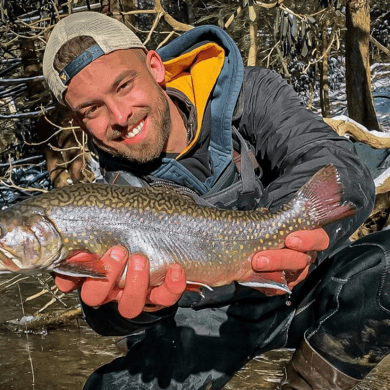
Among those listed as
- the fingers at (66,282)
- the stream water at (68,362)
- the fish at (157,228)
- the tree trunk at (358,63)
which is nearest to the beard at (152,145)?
the fish at (157,228)

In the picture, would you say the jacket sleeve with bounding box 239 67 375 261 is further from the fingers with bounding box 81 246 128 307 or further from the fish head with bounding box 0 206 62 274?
the fish head with bounding box 0 206 62 274

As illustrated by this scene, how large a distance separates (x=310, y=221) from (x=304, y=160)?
0.42 m

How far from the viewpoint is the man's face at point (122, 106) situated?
2.79 meters

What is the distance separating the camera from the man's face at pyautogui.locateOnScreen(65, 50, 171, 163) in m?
2.79

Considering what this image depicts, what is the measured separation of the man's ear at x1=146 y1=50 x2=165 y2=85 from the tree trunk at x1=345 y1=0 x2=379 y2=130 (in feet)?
16.6

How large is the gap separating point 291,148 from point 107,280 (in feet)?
3.49

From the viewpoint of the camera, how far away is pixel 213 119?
2934mm

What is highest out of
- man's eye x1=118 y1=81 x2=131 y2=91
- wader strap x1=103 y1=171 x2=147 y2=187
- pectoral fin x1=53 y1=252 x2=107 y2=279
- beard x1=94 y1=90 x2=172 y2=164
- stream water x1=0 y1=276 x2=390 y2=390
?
man's eye x1=118 y1=81 x2=131 y2=91

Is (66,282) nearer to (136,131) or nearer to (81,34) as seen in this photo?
(136,131)

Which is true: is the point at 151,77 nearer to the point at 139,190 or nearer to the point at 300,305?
the point at 139,190

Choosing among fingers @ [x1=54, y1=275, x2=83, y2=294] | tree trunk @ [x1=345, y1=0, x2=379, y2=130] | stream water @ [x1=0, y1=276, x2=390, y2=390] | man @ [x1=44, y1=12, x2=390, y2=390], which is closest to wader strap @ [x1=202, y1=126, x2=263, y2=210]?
man @ [x1=44, y1=12, x2=390, y2=390]

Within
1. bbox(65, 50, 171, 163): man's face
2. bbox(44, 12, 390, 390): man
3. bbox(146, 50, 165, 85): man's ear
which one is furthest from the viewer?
bbox(146, 50, 165, 85): man's ear

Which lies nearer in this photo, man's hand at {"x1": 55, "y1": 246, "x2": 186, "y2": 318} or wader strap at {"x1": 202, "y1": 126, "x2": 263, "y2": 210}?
man's hand at {"x1": 55, "y1": 246, "x2": 186, "y2": 318}

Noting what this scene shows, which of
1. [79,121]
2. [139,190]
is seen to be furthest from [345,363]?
[79,121]
